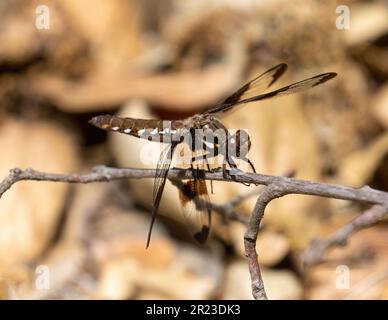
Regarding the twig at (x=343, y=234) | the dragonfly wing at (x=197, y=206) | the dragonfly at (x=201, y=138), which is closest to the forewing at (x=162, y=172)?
the dragonfly at (x=201, y=138)

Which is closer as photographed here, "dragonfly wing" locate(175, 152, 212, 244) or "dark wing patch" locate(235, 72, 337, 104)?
"dark wing patch" locate(235, 72, 337, 104)

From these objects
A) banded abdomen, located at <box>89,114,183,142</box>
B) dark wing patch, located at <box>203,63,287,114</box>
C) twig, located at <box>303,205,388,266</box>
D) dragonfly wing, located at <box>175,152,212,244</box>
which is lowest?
twig, located at <box>303,205,388,266</box>

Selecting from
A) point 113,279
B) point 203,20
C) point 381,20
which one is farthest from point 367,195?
point 203,20

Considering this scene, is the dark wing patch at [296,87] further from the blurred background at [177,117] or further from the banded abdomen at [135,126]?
the blurred background at [177,117]

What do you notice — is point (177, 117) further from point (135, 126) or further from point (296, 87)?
point (296, 87)

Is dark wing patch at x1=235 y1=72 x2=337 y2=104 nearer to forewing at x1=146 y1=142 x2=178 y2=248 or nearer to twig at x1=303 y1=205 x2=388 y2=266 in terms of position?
forewing at x1=146 y1=142 x2=178 y2=248

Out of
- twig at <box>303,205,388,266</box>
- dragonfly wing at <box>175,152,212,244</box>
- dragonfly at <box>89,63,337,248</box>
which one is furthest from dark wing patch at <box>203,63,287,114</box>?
twig at <box>303,205,388,266</box>
